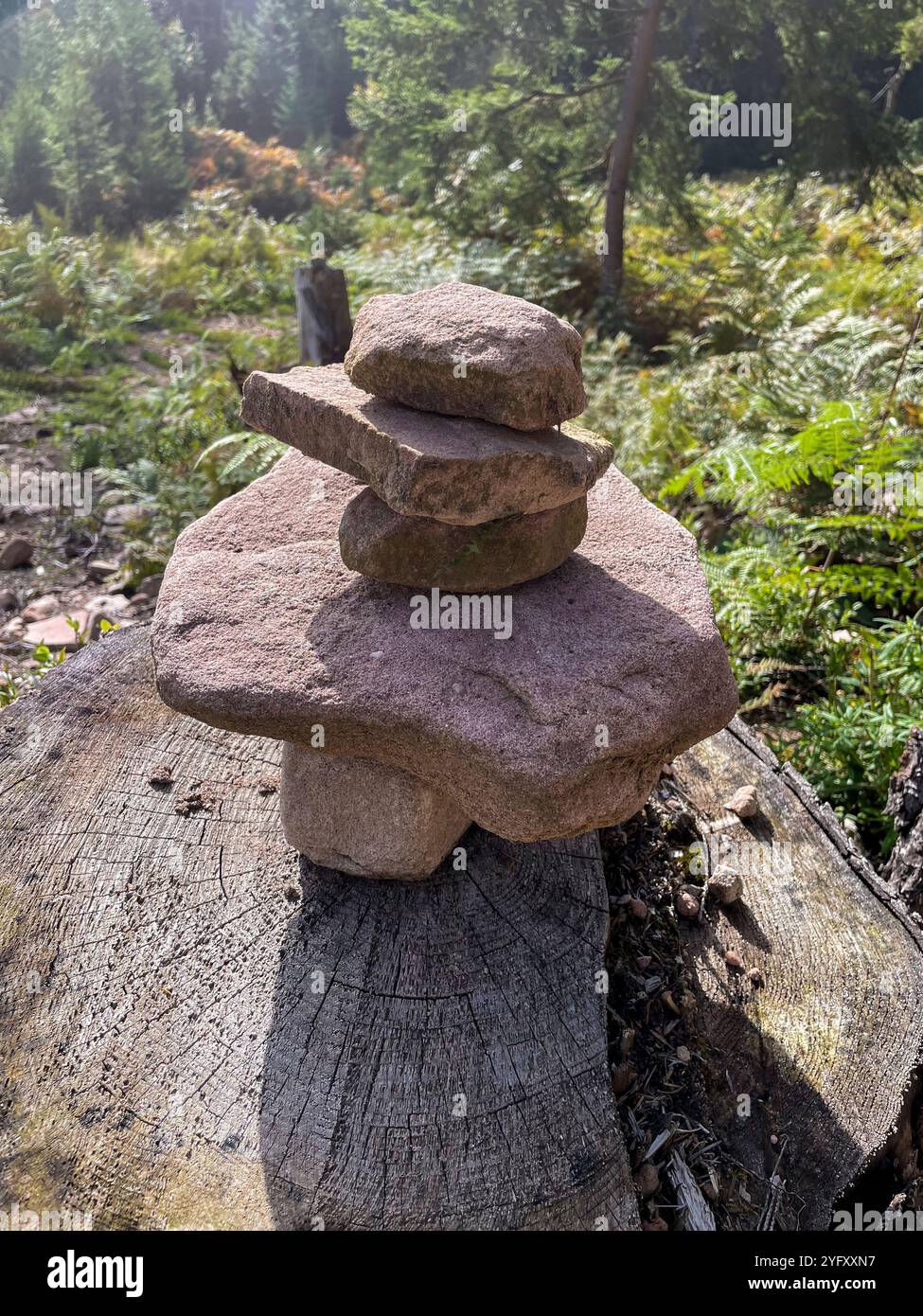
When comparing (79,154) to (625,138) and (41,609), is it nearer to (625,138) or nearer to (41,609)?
(625,138)

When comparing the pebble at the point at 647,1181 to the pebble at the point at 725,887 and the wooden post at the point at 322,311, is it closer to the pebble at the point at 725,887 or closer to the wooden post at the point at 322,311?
the pebble at the point at 725,887

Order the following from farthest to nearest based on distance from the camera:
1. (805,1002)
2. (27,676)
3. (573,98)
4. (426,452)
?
(573,98) → (27,676) → (805,1002) → (426,452)

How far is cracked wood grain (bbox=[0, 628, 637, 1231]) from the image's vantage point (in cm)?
260

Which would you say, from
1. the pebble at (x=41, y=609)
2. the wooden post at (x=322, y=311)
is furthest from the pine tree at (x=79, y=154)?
the pebble at (x=41, y=609)

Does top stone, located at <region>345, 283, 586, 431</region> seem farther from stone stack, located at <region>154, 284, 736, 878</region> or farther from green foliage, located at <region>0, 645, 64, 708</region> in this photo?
green foliage, located at <region>0, 645, 64, 708</region>

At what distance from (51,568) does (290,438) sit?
4.70m

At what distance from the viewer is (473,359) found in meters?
2.74

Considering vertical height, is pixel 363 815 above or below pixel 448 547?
below

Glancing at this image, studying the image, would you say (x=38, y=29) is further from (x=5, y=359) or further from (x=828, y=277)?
(x=828, y=277)

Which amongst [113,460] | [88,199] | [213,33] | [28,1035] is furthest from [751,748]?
[213,33]

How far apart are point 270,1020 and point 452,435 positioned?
1.84 metres

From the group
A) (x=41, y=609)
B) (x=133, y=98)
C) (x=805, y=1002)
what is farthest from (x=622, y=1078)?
(x=133, y=98)

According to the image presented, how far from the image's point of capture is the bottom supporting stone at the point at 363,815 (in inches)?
126
